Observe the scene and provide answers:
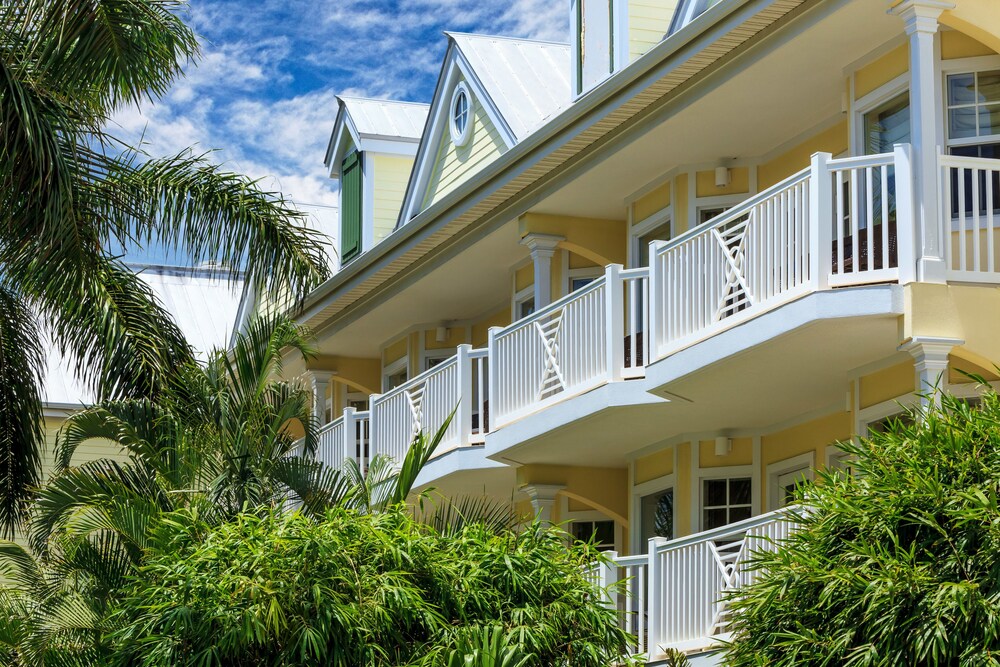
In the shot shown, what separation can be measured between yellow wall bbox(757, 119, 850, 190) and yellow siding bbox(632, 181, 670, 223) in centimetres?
135

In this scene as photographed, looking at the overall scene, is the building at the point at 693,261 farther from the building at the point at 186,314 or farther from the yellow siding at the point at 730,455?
the building at the point at 186,314

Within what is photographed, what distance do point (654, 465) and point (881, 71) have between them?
6225 mm

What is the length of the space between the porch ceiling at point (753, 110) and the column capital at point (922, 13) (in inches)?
36.8

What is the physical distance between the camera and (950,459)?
9.73 metres

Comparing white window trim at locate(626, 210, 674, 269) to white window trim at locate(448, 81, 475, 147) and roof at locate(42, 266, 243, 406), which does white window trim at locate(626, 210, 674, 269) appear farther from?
roof at locate(42, 266, 243, 406)

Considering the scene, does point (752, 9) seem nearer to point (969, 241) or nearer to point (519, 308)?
point (969, 241)

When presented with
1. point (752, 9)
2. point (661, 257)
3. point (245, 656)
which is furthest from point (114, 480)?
point (752, 9)

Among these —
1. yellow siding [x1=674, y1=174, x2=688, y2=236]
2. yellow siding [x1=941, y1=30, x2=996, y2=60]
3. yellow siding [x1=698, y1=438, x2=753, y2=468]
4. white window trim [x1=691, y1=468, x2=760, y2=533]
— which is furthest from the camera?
yellow siding [x1=674, y1=174, x2=688, y2=236]

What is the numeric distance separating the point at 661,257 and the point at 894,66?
9.19 feet

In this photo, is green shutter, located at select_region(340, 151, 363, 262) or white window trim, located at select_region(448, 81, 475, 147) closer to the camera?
white window trim, located at select_region(448, 81, 475, 147)

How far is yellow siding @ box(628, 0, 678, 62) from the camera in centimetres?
2114

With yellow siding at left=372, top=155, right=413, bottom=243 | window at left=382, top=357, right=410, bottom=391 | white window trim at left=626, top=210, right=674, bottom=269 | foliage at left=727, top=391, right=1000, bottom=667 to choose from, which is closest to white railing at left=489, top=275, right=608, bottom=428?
white window trim at left=626, top=210, right=674, bottom=269

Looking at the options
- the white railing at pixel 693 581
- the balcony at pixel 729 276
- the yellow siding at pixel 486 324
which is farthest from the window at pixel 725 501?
the yellow siding at pixel 486 324

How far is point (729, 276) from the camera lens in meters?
15.1
